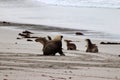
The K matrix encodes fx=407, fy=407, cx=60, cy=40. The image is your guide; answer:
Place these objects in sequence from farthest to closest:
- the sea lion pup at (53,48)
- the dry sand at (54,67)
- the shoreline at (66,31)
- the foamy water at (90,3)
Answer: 1. the foamy water at (90,3)
2. the shoreline at (66,31)
3. the sea lion pup at (53,48)
4. the dry sand at (54,67)

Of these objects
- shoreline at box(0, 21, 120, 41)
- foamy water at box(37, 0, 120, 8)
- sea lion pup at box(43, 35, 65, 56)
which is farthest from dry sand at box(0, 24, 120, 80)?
foamy water at box(37, 0, 120, 8)

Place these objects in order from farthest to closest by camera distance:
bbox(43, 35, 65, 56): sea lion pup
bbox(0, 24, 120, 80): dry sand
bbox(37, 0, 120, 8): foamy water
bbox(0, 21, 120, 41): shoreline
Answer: bbox(37, 0, 120, 8): foamy water < bbox(0, 21, 120, 41): shoreline < bbox(43, 35, 65, 56): sea lion pup < bbox(0, 24, 120, 80): dry sand

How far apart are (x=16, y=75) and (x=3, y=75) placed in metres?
0.22

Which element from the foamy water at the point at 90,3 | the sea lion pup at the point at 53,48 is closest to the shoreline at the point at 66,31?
the sea lion pup at the point at 53,48

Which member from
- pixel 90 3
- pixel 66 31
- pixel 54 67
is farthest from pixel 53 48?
pixel 90 3

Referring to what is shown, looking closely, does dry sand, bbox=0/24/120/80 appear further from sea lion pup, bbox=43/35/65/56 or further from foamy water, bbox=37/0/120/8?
foamy water, bbox=37/0/120/8

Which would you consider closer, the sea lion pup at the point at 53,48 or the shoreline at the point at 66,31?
the sea lion pup at the point at 53,48

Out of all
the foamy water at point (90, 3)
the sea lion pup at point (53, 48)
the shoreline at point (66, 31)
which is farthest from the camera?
the foamy water at point (90, 3)

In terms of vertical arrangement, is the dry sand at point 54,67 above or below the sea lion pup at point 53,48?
below

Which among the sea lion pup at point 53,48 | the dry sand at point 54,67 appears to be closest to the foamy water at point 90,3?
the sea lion pup at point 53,48

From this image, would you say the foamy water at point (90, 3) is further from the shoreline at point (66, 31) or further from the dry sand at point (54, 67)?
the dry sand at point (54, 67)

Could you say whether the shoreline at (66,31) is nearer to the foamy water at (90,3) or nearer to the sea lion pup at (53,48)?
the sea lion pup at (53,48)

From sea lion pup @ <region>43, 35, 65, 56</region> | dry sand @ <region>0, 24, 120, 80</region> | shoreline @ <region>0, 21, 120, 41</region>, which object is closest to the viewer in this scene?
dry sand @ <region>0, 24, 120, 80</region>

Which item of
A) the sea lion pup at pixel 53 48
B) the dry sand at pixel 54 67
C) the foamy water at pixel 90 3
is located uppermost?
the foamy water at pixel 90 3
